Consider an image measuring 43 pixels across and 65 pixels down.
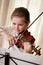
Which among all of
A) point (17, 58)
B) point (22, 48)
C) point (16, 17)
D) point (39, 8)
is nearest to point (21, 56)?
point (17, 58)

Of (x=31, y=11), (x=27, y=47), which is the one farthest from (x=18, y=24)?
(x=31, y=11)

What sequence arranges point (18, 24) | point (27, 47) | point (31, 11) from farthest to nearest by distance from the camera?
point (31, 11), point (18, 24), point (27, 47)

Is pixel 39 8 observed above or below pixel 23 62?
above

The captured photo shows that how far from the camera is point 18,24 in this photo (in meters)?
1.00

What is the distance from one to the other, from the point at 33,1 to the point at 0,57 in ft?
2.22

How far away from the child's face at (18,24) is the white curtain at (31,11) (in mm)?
238

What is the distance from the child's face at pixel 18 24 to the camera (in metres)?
0.99

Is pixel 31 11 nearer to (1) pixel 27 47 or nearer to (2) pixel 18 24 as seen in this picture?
(2) pixel 18 24

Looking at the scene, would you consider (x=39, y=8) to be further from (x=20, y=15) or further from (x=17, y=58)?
(x=17, y=58)

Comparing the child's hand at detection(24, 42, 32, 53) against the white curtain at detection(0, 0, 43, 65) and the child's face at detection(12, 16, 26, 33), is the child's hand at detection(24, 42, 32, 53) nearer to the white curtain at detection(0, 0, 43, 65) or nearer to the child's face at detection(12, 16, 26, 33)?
the child's face at detection(12, 16, 26, 33)

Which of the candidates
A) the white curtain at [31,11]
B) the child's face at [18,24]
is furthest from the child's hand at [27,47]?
the white curtain at [31,11]

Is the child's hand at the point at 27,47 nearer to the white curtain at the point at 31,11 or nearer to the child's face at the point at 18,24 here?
the child's face at the point at 18,24

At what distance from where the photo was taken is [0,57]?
74 cm

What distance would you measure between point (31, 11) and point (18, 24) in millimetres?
366
